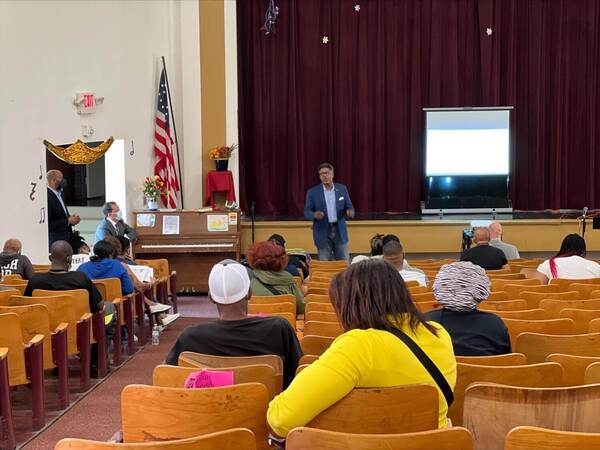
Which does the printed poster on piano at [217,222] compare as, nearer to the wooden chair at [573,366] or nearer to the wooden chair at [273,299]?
the wooden chair at [273,299]

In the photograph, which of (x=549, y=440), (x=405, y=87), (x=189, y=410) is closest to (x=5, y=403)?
(x=189, y=410)

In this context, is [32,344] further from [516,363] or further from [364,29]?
[364,29]

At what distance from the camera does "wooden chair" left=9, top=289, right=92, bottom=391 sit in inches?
203

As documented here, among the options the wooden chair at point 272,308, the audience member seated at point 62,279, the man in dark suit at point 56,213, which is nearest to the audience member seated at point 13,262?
the audience member seated at point 62,279

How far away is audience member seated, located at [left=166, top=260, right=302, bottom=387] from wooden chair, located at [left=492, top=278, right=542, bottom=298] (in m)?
2.81

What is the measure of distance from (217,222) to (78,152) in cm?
204

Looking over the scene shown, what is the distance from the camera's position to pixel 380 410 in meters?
2.41

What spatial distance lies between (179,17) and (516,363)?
1066 cm

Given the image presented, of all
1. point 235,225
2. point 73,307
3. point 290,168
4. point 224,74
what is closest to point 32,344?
point 73,307

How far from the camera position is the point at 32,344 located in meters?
4.56

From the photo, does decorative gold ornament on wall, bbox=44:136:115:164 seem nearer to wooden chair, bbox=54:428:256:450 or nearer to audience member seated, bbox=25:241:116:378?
audience member seated, bbox=25:241:116:378

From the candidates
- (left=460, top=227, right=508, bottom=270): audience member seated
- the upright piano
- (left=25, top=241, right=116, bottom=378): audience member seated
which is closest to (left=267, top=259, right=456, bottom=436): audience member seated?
(left=25, top=241, right=116, bottom=378): audience member seated

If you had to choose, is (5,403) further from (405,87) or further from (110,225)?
(405,87)

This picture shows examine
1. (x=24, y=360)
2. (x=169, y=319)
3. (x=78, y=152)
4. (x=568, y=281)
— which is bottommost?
(x=169, y=319)
